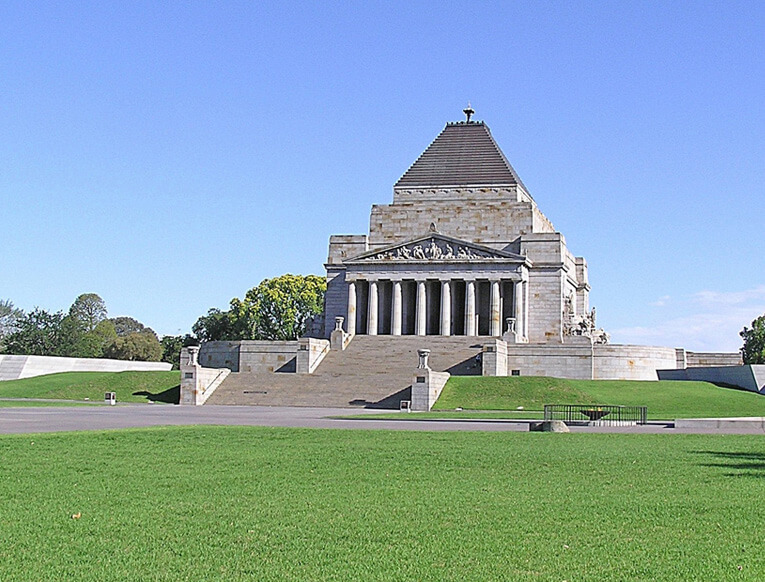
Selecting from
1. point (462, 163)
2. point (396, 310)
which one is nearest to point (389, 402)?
point (396, 310)

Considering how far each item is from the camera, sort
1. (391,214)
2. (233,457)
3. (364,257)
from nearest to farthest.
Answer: (233,457) → (364,257) → (391,214)

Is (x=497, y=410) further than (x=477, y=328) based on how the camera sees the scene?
No

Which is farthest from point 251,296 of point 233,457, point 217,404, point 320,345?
point 233,457

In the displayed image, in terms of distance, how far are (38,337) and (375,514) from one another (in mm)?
108068

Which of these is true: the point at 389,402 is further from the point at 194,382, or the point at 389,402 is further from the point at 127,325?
the point at 127,325

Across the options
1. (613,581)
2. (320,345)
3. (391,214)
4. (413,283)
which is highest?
(391,214)

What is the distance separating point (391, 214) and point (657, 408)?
44.4 m

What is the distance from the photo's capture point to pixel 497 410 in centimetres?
5400

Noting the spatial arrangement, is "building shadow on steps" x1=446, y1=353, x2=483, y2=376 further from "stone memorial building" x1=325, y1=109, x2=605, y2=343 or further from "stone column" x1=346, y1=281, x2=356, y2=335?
"stone column" x1=346, y1=281, x2=356, y2=335

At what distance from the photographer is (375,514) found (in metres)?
13.0

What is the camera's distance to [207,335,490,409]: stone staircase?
61.5 meters

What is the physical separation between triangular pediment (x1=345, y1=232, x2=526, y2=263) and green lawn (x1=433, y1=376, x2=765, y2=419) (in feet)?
72.7

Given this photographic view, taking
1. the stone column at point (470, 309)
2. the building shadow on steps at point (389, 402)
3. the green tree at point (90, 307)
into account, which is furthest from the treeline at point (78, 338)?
the building shadow on steps at point (389, 402)

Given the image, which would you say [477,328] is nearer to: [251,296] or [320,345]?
[320,345]
